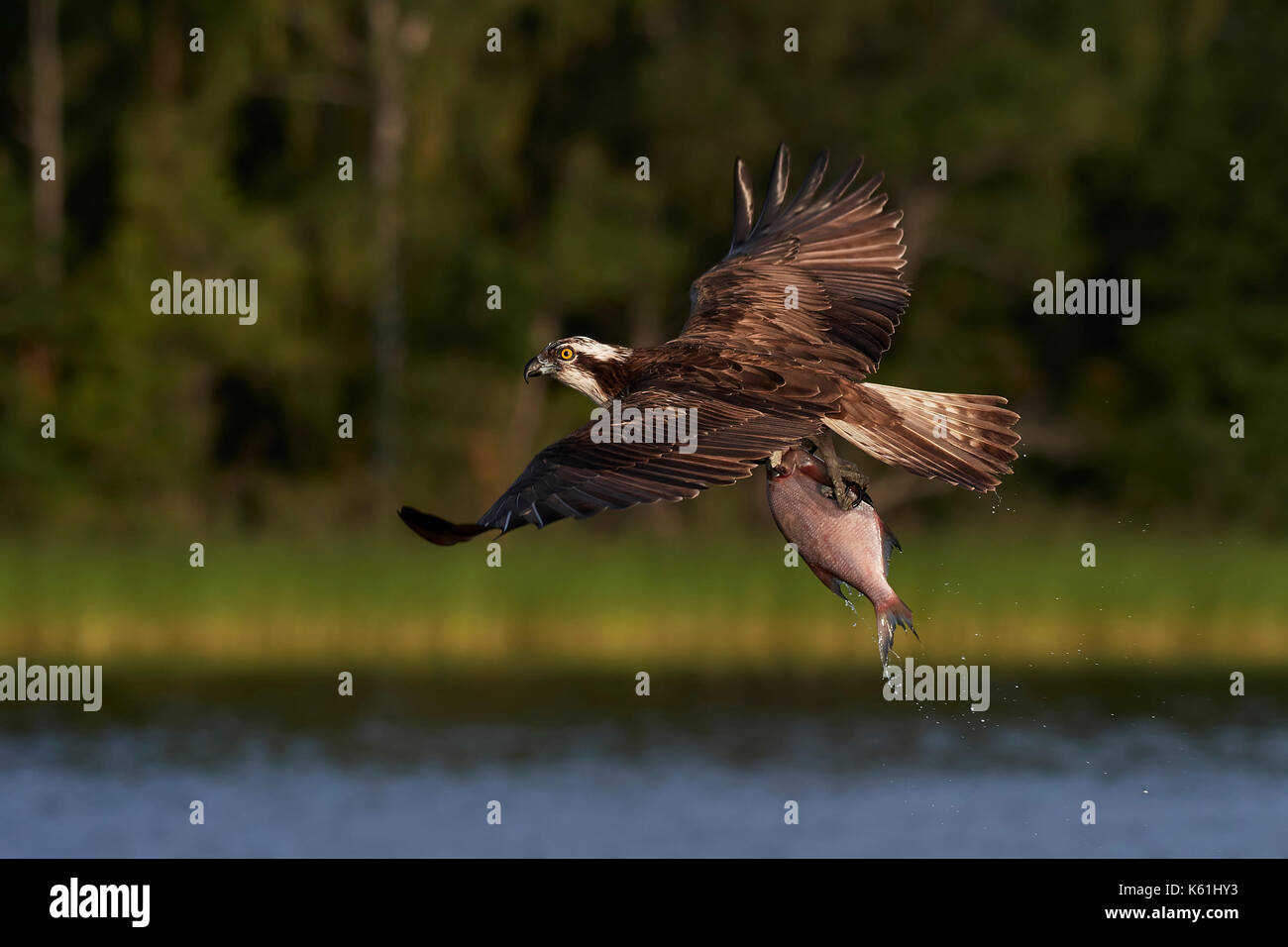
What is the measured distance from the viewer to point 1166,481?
105 feet

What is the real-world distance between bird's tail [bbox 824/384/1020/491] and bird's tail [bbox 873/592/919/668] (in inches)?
36.3

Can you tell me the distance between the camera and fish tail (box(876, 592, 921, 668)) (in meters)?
7.10

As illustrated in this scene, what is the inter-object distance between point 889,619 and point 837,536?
0.34 metres

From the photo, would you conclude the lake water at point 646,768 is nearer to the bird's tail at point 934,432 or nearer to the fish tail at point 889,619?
the bird's tail at point 934,432

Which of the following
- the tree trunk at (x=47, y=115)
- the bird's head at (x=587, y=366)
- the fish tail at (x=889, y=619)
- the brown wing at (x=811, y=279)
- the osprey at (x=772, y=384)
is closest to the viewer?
the fish tail at (x=889, y=619)

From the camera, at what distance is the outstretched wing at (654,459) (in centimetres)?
743

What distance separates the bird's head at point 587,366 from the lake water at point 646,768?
815cm

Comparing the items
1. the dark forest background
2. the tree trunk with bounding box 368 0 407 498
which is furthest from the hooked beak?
the tree trunk with bounding box 368 0 407 498

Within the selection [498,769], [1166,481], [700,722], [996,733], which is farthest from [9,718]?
[1166,481]

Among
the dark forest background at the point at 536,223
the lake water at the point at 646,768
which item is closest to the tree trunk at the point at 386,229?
the dark forest background at the point at 536,223

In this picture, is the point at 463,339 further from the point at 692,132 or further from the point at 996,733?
the point at 996,733

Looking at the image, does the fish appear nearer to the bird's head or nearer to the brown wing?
the brown wing

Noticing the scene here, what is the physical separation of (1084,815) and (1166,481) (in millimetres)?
15147

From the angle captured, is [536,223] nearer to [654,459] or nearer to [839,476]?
[654,459]
